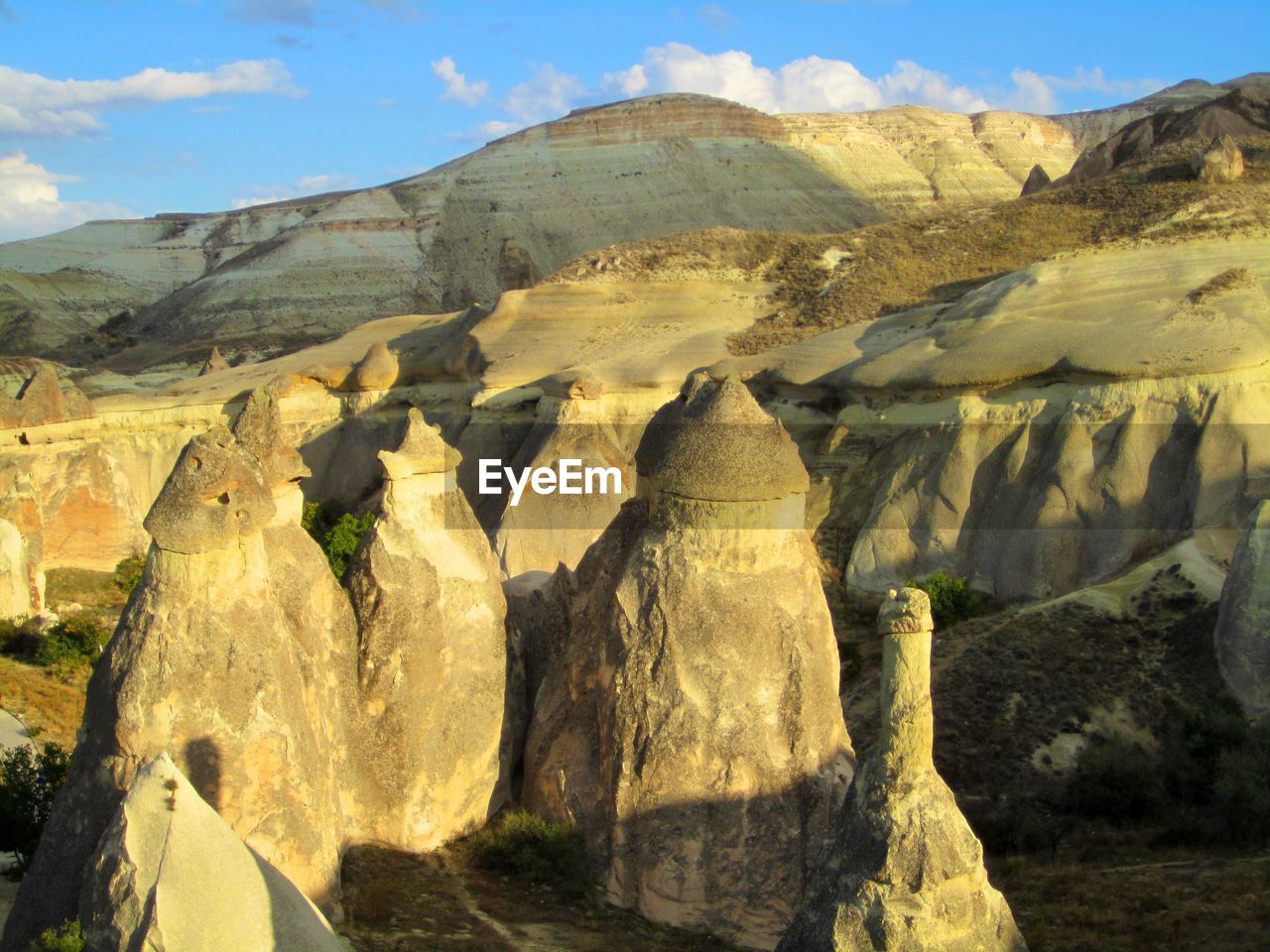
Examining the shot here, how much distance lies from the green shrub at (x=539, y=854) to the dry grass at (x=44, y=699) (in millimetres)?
7502

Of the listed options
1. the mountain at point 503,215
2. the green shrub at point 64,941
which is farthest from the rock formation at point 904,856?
the mountain at point 503,215

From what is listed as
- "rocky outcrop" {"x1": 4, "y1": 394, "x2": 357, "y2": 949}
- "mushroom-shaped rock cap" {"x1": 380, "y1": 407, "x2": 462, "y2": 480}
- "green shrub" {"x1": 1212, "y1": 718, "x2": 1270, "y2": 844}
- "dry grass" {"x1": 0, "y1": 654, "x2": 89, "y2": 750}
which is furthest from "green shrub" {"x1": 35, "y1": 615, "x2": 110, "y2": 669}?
"green shrub" {"x1": 1212, "y1": 718, "x2": 1270, "y2": 844}

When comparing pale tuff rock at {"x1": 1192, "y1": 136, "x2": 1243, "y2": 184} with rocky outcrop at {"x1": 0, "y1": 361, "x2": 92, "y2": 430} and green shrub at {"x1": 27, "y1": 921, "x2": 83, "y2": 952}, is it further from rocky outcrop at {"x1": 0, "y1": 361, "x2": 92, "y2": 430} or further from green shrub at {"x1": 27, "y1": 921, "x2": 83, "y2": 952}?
green shrub at {"x1": 27, "y1": 921, "x2": 83, "y2": 952}

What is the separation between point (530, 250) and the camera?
72188 mm

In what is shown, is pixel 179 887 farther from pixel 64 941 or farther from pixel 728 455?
pixel 728 455

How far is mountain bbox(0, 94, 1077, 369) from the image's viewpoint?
213 ft

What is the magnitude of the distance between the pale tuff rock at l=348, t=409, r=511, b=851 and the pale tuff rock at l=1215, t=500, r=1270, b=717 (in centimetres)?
889

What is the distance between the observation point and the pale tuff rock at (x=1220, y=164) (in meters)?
27.8

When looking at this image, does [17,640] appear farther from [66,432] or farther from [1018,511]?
[1018,511]

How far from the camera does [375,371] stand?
30266 mm

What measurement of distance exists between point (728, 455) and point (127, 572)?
17.4 metres

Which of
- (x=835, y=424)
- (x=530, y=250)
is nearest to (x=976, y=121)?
(x=530, y=250)

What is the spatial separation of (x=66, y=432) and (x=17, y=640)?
6128mm

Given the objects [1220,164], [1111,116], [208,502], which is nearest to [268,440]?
[208,502]
